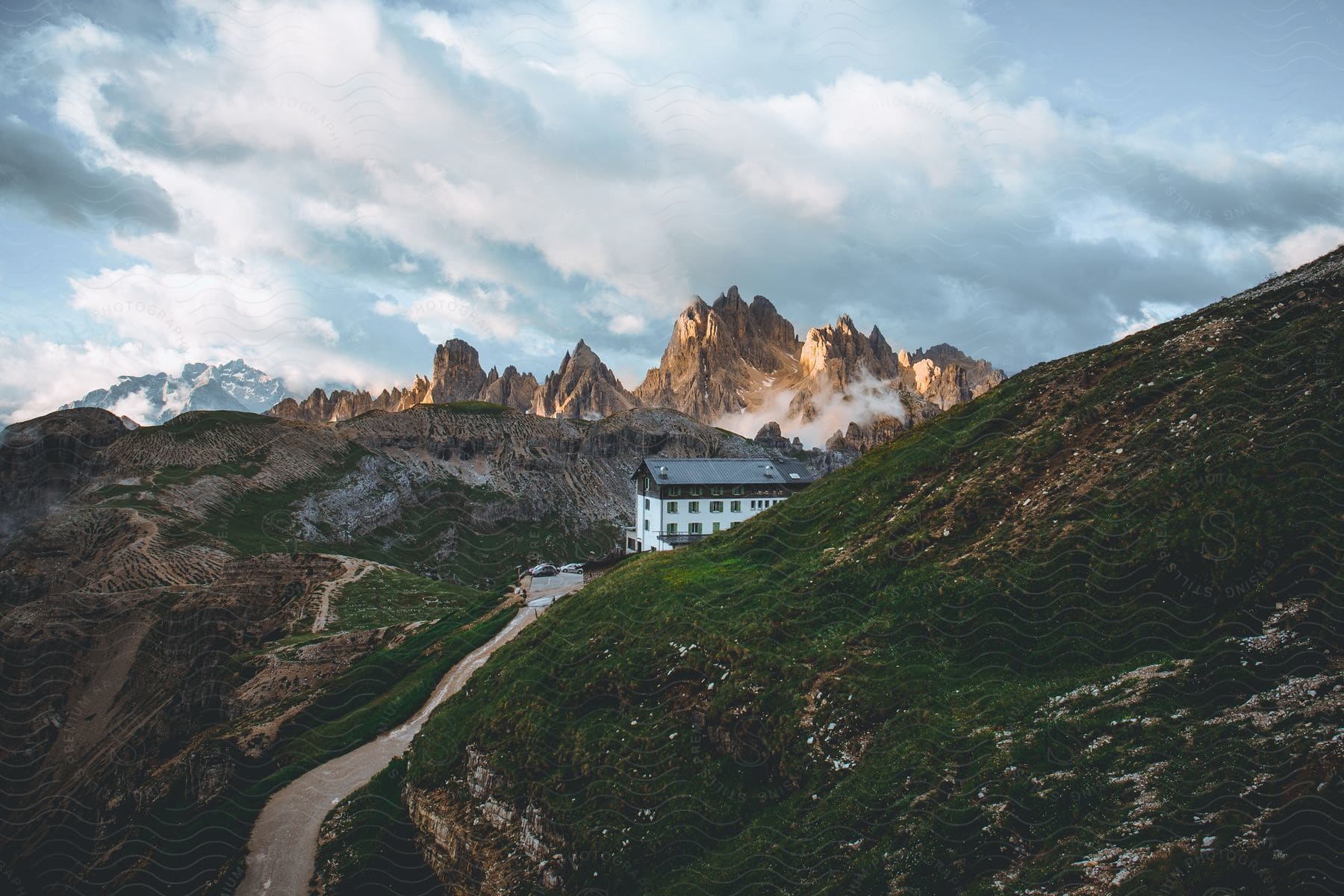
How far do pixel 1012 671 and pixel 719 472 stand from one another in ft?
137

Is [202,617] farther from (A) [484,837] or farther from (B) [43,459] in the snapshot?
(B) [43,459]

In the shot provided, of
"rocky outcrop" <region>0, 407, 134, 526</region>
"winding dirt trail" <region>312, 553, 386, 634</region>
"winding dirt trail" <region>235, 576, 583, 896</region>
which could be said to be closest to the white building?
"winding dirt trail" <region>235, 576, 583, 896</region>

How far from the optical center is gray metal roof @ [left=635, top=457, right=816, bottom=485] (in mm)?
54469

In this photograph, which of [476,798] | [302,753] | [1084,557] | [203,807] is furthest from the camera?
[302,753]

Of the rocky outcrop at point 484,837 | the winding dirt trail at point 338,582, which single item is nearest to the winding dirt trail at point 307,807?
the rocky outcrop at point 484,837

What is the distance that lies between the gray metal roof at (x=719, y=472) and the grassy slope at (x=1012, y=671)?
28.9 metres

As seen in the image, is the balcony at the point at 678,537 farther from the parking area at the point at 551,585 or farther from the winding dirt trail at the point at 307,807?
the winding dirt trail at the point at 307,807

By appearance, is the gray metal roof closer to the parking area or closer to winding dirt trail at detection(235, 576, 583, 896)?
the parking area

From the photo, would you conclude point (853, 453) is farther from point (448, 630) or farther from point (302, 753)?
point (302, 753)

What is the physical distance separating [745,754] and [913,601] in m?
6.25

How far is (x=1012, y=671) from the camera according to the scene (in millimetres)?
14281

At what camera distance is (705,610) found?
22.2 m

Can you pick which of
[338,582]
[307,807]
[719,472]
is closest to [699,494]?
[719,472]

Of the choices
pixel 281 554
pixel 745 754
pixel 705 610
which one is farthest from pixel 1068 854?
pixel 281 554
